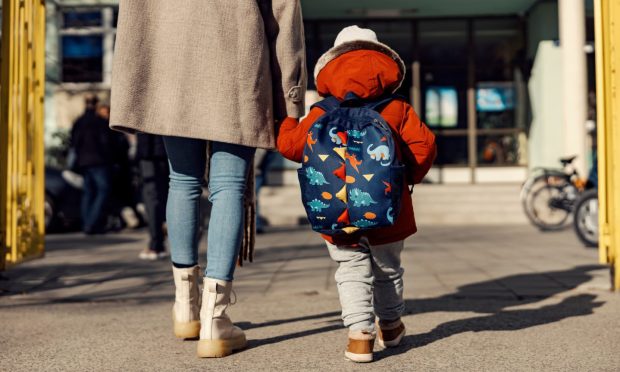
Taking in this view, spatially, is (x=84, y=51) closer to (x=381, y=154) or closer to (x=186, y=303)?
(x=186, y=303)

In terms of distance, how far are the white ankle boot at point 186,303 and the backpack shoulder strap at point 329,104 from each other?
2.66 ft

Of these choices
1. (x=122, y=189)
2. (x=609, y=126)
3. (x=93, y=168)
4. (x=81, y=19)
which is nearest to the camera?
(x=609, y=126)

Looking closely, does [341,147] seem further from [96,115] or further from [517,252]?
[96,115]

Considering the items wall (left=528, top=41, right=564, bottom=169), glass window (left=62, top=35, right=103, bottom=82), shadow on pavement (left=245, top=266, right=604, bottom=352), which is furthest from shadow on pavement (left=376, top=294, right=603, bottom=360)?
glass window (left=62, top=35, right=103, bottom=82)

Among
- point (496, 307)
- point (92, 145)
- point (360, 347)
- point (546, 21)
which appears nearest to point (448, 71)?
point (546, 21)

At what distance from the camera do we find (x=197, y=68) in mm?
3195

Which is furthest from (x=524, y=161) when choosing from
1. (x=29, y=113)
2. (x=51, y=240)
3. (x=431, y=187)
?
(x=29, y=113)

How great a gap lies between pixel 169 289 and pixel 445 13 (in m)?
12.5

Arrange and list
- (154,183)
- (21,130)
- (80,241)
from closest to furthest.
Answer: (21,130) → (154,183) → (80,241)

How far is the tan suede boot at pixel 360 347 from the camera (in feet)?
9.73

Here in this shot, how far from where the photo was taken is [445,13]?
16500mm

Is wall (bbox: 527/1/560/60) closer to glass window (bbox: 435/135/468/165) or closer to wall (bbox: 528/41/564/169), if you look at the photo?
wall (bbox: 528/41/564/169)

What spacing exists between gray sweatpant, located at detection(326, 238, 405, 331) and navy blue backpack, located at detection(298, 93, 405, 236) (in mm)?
165

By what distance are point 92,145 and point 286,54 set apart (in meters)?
7.87
